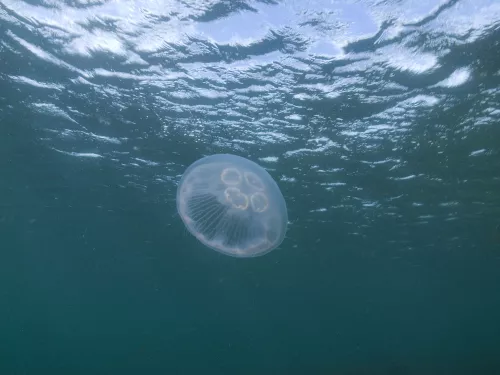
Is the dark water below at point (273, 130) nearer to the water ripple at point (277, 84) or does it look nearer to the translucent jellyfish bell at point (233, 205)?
the water ripple at point (277, 84)

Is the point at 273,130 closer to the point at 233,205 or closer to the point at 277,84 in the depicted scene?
the point at 277,84

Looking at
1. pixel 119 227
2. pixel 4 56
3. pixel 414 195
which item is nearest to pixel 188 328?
pixel 119 227

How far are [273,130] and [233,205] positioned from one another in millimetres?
5735

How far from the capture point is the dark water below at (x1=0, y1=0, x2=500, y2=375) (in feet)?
26.4

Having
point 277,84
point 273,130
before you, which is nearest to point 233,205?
point 277,84

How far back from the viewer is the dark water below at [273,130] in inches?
317

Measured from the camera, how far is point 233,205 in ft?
19.9

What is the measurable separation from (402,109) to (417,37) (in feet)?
8.19

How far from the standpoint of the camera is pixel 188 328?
250 feet

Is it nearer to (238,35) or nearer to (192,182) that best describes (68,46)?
(238,35)

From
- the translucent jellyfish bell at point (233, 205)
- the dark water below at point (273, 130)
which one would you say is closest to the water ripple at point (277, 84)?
the dark water below at point (273, 130)

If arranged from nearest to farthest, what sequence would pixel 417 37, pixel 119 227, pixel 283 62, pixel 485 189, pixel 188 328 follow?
pixel 417 37 < pixel 283 62 < pixel 485 189 < pixel 119 227 < pixel 188 328

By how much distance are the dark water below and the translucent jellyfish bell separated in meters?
3.20

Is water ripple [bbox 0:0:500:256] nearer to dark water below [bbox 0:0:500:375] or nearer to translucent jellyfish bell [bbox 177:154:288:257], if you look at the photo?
dark water below [bbox 0:0:500:375]
